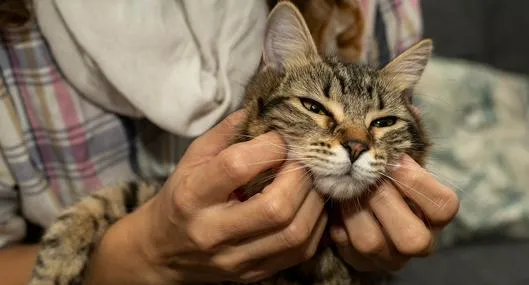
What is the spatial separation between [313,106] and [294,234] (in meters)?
0.20

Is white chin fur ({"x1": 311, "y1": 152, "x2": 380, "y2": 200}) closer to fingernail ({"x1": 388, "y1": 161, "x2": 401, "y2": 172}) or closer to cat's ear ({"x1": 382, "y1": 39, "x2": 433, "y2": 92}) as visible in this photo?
fingernail ({"x1": 388, "y1": 161, "x2": 401, "y2": 172})

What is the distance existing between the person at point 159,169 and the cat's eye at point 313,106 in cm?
8

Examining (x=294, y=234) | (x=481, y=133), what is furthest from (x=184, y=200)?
(x=481, y=133)

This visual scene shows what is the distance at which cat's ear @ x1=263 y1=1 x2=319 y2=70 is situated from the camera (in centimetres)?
95

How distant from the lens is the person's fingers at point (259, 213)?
0.79 m

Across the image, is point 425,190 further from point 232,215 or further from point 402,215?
point 232,215

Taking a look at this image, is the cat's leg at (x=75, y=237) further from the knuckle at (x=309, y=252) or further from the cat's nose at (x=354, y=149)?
the cat's nose at (x=354, y=149)

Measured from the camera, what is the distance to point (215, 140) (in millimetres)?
927

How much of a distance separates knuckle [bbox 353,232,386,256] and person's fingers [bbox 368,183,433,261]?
0.02 metres

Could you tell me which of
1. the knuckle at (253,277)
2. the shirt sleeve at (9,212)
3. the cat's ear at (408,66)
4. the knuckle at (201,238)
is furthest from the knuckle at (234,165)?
the shirt sleeve at (9,212)

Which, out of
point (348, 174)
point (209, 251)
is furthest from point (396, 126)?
point (209, 251)

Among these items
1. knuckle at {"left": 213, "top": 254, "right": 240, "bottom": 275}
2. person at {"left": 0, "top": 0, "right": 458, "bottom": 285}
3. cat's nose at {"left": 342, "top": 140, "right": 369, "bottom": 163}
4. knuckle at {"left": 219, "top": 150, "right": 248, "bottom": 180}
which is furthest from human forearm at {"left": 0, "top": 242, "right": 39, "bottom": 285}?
cat's nose at {"left": 342, "top": 140, "right": 369, "bottom": 163}

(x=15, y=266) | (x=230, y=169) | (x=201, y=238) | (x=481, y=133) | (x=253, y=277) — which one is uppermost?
(x=230, y=169)

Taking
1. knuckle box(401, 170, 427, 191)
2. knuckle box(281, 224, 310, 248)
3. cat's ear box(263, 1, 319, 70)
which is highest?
cat's ear box(263, 1, 319, 70)
